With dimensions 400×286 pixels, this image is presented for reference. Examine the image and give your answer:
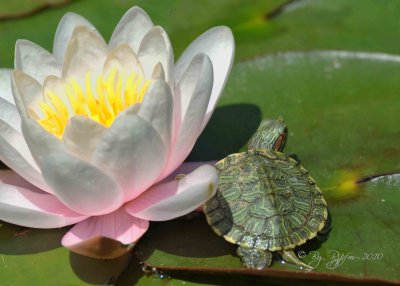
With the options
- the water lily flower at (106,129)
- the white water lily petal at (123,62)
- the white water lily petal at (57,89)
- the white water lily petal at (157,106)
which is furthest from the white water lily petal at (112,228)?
the white water lily petal at (123,62)

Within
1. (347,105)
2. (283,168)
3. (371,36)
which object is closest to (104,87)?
(283,168)

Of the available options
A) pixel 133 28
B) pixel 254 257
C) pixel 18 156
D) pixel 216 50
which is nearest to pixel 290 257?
pixel 254 257

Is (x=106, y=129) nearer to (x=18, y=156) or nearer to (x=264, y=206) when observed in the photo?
(x=18, y=156)

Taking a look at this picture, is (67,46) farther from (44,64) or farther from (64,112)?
(64,112)

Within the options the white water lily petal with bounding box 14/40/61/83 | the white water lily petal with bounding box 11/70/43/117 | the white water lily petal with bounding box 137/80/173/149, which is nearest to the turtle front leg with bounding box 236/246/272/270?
the white water lily petal with bounding box 137/80/173/149

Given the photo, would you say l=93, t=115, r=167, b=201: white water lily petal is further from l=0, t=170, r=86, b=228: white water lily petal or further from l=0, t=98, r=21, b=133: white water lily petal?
l=0, t=98, r=21, b=133: white water lily petal

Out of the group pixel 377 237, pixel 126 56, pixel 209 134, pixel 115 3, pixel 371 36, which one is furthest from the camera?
pixel 115 3
